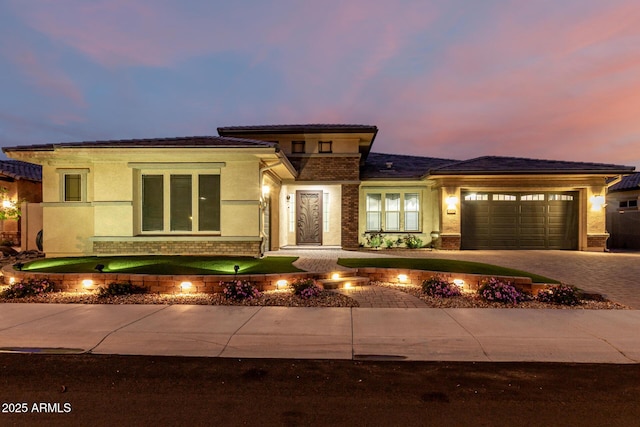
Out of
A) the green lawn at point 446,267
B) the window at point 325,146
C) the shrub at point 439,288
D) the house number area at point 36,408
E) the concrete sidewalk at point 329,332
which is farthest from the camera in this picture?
the window at point 325,146

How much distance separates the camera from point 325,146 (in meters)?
15.3

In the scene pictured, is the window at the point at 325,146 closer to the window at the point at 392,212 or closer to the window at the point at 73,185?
the window at the point at 392,212

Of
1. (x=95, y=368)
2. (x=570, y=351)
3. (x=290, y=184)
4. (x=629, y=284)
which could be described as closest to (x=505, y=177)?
(x=629, y=284)

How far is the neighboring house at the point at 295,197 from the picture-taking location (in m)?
10.5

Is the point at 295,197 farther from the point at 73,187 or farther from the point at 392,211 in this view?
the point at 73,187

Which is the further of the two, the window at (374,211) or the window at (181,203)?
the window at (374,211)

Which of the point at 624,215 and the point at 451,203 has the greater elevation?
the point at 451,203

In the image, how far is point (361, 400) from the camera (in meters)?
3.38

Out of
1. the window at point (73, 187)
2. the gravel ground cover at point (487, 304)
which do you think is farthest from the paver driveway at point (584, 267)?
the window at point (73, 187)

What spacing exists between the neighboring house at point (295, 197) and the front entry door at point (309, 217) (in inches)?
1.8

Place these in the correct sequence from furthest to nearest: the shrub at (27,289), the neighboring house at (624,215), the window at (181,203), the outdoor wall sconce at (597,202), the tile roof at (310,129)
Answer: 1. the neighboring house at (624,215)
2. the outdoor wall sconce at (597,202)
3. the tile roof at (310,129)
4. the window at (181,203)
5. the shrub at (27,289)

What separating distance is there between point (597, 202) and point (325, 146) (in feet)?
41.0

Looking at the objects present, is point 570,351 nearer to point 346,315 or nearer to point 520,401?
point 520,401

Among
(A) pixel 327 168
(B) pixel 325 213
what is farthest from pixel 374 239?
(A) pixel 327 168
